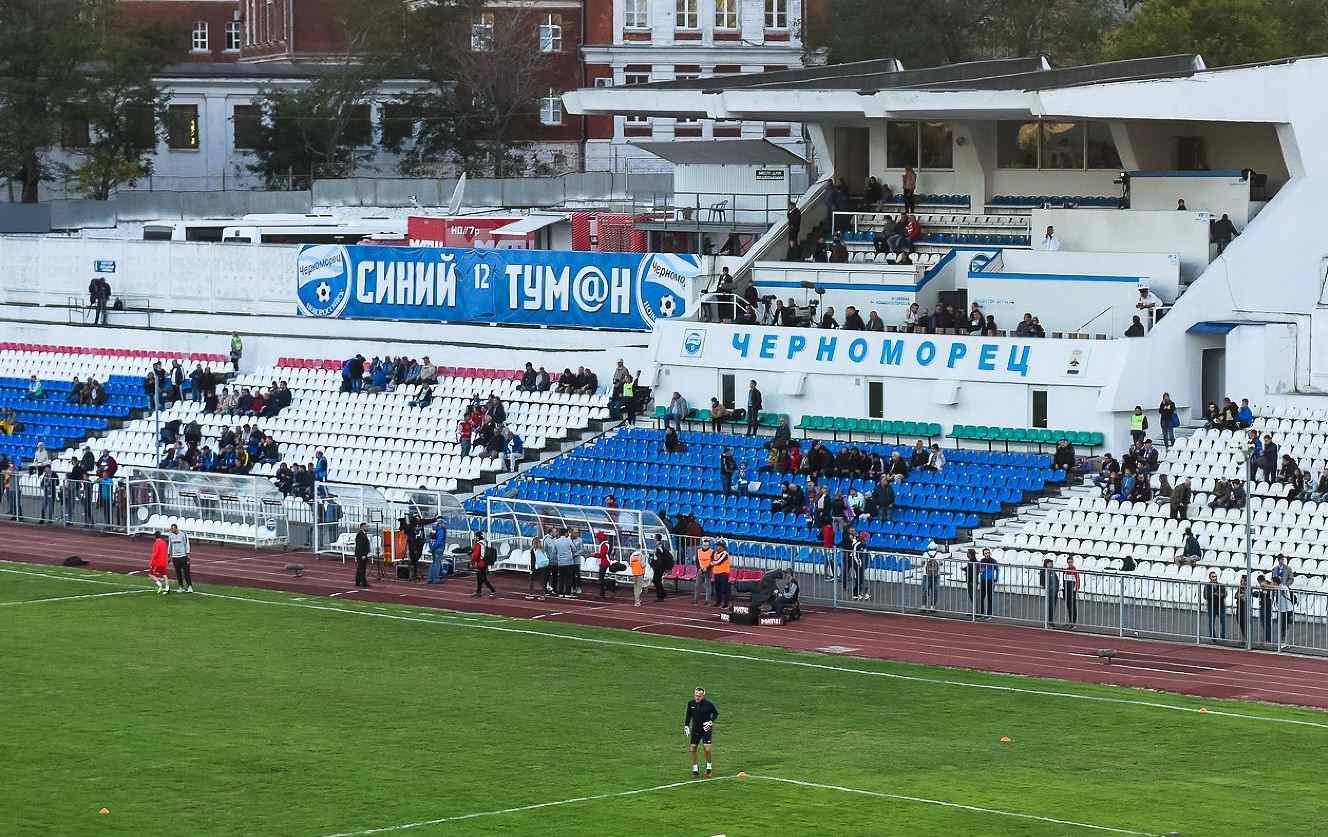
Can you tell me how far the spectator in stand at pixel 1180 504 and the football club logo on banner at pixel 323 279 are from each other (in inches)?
1083

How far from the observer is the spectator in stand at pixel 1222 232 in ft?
163

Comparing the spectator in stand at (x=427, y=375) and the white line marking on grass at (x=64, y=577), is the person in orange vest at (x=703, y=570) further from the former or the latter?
the spectator in stand at (x=427, y=375)

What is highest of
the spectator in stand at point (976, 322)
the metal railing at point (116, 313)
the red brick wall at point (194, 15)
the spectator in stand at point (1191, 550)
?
the red brick wall at point (194, 15)

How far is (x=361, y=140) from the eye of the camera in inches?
3652

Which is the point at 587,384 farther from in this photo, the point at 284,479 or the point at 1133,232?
the point at 1133,232

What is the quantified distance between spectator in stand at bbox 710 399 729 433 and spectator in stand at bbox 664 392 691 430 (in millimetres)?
690

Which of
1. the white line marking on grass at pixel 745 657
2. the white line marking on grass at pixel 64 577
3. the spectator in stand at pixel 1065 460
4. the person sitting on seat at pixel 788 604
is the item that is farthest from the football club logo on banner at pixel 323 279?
the person sitting on seat at pixel 788 604

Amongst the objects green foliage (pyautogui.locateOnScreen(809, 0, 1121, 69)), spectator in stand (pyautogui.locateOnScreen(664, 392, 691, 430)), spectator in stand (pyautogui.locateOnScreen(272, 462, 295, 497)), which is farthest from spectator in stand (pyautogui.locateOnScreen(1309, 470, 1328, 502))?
green foliage (pyautogui.locateOnScreen(809, 0, 1121, 69))

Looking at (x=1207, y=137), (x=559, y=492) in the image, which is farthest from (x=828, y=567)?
(x=1207, y=137)

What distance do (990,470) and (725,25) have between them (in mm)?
52156

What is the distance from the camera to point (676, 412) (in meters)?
51.5

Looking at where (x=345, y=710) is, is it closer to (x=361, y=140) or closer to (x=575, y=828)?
(x=575, y=828)

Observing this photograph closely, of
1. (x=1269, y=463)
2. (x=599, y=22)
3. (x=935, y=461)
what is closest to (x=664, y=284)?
(x=935, y=461)

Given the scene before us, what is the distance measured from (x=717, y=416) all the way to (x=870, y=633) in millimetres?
12567
